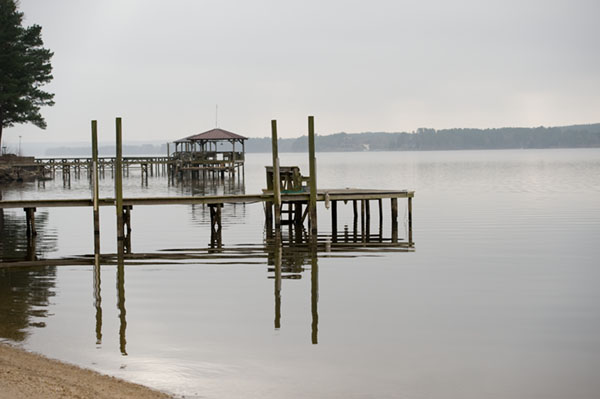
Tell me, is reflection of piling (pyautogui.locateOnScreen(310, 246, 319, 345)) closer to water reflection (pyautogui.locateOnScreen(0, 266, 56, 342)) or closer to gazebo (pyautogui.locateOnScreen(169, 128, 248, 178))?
water reflection (pyautogui.locateOnScreen(0, 266, 56, 342))

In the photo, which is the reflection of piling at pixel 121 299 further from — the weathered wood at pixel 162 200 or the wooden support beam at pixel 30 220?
the wooden support beam at pixel 30 220

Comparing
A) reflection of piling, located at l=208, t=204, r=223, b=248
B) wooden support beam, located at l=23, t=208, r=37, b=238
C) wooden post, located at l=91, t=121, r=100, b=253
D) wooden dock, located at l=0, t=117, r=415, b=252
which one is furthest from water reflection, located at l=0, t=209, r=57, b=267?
reflection of piling, located at l=208, t=204, r=223, b=248

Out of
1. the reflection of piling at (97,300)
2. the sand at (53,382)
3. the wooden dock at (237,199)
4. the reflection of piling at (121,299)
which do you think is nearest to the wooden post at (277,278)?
the wooden dock at (237,199)

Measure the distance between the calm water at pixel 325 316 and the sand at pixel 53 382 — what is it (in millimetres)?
499

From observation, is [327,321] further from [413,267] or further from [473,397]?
[413,267]

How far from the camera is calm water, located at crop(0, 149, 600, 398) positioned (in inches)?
440

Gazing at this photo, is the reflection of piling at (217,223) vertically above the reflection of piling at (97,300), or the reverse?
the reflection of piling at (217,223)

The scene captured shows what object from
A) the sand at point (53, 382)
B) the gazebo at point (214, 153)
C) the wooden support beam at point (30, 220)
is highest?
the gazebo at point (214, 153)

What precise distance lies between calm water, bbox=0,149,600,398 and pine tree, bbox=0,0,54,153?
123ft

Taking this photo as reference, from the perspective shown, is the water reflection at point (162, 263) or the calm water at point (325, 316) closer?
the calm water at point (325, 316)

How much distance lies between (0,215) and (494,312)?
96.5ft

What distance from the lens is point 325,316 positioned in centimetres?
1505

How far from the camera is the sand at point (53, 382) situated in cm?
905

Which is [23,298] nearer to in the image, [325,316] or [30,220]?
[325,316]
